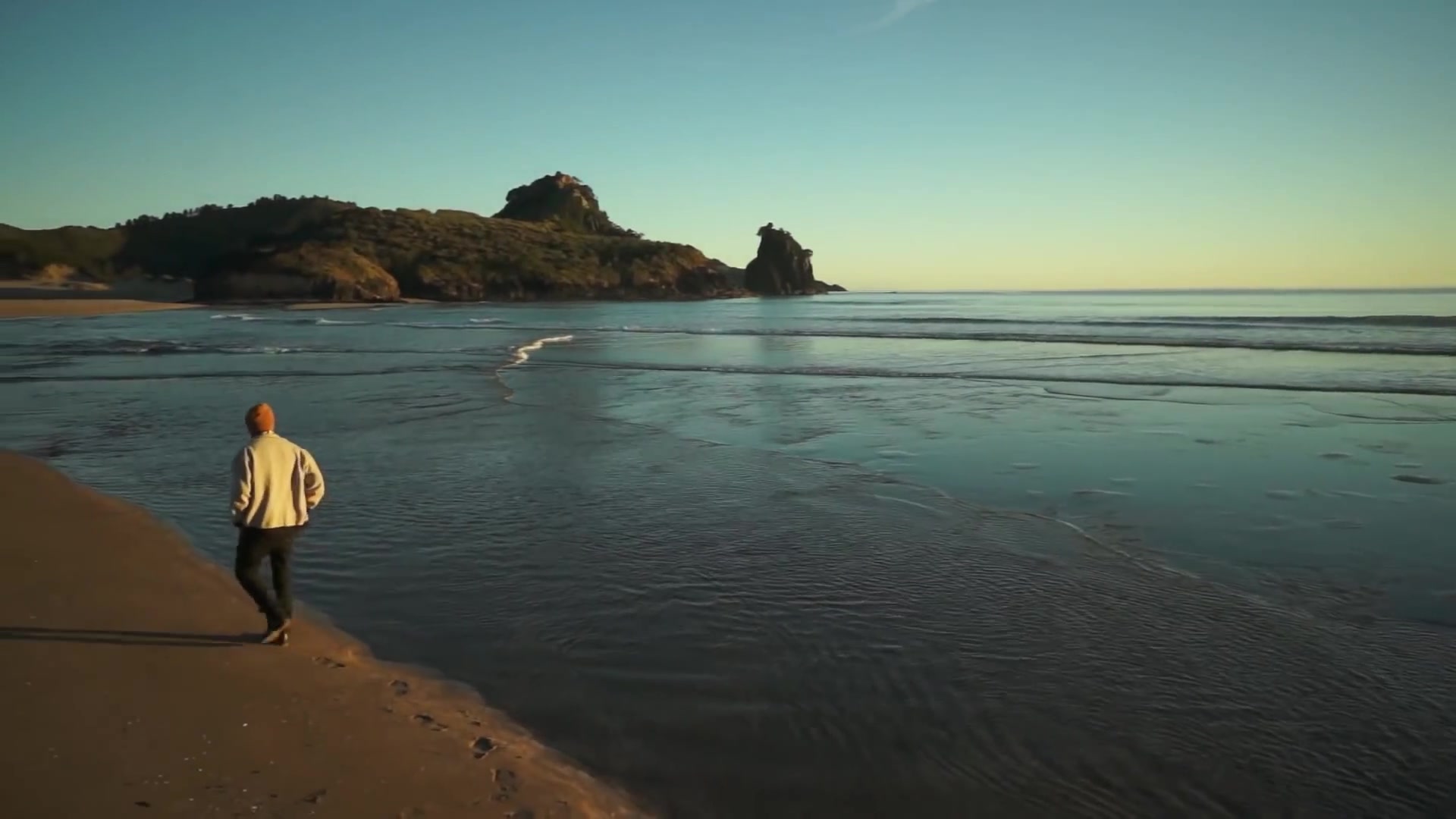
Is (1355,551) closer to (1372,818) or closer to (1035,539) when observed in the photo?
(1035,539)

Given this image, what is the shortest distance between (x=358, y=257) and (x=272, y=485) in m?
122

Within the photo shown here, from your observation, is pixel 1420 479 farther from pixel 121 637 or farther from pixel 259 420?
pixel 121 637

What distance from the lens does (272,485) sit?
586cm

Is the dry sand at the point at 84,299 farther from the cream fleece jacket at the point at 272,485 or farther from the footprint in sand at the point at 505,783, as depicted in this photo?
the footprint in sand at the point at 505,783

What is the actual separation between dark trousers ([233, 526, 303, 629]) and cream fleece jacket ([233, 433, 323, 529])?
0.25ft

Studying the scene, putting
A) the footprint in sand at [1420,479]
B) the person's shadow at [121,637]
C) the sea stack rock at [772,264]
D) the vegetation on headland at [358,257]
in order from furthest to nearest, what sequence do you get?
the sea stack rock at [772,264], the vegetation on headland at [358,257], the footprint in sand at [1420,479], the person's shadow at [121,637]

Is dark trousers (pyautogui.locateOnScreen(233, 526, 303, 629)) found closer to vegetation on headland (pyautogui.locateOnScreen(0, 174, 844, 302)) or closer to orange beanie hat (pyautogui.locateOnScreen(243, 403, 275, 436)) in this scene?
orange beanie hat (pyautogui.locateOnScreen(243, 403, 275, 436))

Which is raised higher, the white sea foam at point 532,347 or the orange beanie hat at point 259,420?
the orange beanie hat at point 259,420

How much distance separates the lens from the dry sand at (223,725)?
3.87m

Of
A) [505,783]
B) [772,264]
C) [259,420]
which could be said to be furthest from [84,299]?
[772,264]

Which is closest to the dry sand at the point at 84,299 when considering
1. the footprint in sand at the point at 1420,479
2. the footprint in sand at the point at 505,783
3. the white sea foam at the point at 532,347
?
the white sea foam at the point at 532,347

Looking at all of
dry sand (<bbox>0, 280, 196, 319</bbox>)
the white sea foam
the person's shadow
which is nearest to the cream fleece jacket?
the person's shadow

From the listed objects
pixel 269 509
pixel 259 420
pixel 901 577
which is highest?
pixel 259 420

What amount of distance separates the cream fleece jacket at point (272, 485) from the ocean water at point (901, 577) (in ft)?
3.40
